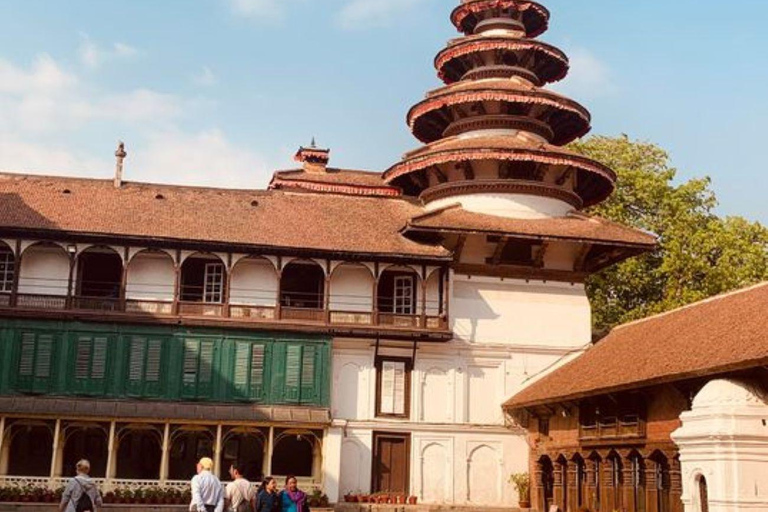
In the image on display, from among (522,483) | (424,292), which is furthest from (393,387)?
(522,483)

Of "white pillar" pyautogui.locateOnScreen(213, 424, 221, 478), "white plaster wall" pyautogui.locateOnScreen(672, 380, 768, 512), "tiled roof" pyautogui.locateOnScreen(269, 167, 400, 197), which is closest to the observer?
"white plaster wall" pyautogui.locateOnScreen(672, 380, 768, 512)

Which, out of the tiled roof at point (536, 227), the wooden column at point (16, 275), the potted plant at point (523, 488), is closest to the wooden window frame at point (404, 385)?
the potted plant at point (523, 488)

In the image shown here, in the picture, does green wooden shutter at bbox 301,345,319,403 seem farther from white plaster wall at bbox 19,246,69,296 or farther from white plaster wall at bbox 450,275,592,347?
white plaster wall at bbox 19,246,69,296

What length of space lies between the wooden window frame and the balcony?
1.20m

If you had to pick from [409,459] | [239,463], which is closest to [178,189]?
[239,463]

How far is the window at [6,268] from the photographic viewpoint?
103ft

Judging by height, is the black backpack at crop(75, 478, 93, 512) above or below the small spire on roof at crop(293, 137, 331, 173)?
below

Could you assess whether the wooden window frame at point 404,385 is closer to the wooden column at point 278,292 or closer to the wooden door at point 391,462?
the wooden door at point 391,462

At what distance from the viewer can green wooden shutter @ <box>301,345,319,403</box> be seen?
31188mm

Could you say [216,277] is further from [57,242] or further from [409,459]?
[409,459]

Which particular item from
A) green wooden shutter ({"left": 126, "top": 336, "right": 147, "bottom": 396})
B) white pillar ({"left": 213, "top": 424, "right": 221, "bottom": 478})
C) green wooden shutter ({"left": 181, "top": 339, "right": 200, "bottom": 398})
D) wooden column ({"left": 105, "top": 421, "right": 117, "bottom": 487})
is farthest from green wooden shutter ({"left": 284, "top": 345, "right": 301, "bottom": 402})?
wooden column ({"left": 105, "top": 421, "right": 117, "bottom": 487})

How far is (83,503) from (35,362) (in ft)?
56.4

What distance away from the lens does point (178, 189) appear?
3488 centimetres

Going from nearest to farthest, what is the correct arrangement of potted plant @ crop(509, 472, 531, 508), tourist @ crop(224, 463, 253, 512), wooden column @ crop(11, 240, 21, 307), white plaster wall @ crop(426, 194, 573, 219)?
1. tourist @ crop(224, 463, 253, 512)
2. wooden column @ crop(11, 240, 21, 307)
3. potted plant @ crop(509, 472, 531, 508)
4. white plaster wall @ crop(426, 194, 573, 219)
